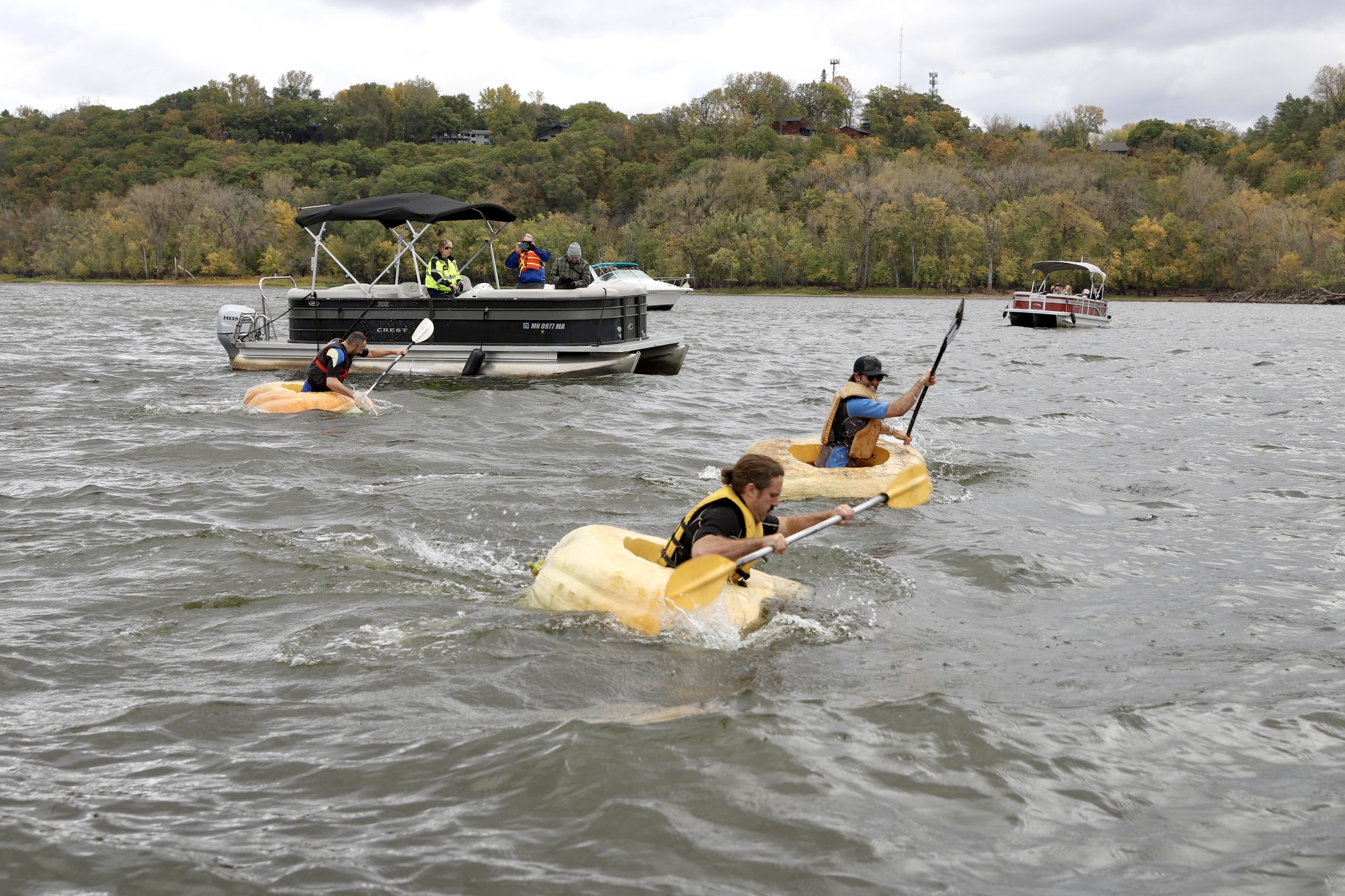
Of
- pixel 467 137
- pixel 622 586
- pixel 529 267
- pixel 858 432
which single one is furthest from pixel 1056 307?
pixel 467 137

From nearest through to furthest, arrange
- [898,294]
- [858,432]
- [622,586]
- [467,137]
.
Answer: [622,586], [858,432], [898,294], [467,137]

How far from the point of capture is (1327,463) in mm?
12719

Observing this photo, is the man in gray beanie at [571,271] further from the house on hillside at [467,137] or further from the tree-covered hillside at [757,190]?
the house on hillside at [467,137]

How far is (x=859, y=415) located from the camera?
1004 cm

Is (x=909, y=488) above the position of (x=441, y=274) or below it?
below

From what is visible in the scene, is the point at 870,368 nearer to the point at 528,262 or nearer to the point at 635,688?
the point at 635,688

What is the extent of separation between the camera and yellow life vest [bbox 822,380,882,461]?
10016 mm

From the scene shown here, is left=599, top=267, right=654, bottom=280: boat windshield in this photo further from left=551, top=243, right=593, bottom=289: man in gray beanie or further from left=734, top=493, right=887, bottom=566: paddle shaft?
left=734, top=493, right=887, bottom=566: paddle shaft

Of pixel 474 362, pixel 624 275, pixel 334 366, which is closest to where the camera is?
pixel 334 366

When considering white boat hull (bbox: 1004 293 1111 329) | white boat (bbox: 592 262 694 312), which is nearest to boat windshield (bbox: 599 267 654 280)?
white boat (bbox: 592 262 694 312)

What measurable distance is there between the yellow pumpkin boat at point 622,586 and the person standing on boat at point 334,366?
8.54 meters

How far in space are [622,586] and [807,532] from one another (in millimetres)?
1176

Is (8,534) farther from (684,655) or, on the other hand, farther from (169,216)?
(169,216)

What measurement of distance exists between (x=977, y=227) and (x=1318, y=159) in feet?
127
